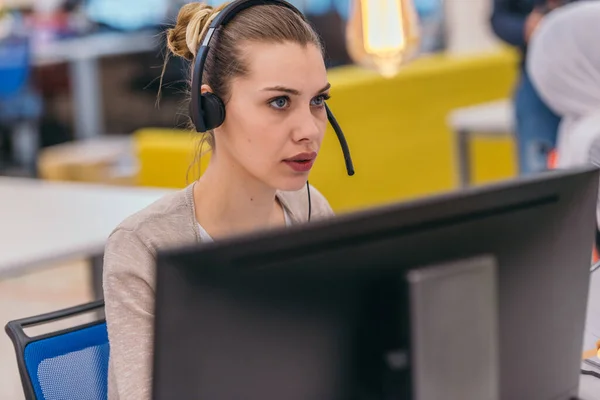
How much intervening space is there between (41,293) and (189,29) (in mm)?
3105

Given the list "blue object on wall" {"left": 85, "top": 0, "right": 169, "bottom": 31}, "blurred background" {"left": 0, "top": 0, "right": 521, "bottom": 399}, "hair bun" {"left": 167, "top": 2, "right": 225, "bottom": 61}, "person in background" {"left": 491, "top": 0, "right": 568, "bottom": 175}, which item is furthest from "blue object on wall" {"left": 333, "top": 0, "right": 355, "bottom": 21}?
"hair bun" {"left": 167, "top": 2, "right": 225, "bottom": 61}

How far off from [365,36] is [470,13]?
3.23m

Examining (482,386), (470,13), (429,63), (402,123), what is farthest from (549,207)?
(470,13)

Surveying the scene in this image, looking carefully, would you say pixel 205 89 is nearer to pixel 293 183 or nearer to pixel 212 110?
pixel 212 110

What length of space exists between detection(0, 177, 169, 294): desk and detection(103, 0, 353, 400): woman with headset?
3.22ft

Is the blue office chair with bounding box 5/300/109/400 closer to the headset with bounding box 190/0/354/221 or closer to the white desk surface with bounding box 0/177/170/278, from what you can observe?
the headset with bounding box 190/0/354/221

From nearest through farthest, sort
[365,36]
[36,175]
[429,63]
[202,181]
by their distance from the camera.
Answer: [202,181] < [365,36] < [429,63] < [36,175]

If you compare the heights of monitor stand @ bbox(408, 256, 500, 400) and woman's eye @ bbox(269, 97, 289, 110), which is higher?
woman's eye @ bbox(269, 97, 289, 110)

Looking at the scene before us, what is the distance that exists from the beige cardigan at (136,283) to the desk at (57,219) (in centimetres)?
102

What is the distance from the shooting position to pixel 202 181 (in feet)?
4.32

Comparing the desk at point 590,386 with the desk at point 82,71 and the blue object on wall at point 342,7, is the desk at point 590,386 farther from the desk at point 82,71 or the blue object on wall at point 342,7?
the blue object on wall at point 342,7

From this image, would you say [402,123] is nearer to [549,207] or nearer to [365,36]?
[365,36]

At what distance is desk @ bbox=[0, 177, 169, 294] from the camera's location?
2.25 m

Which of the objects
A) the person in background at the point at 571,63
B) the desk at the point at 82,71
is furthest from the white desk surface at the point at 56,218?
the desk at the point at 82,71
